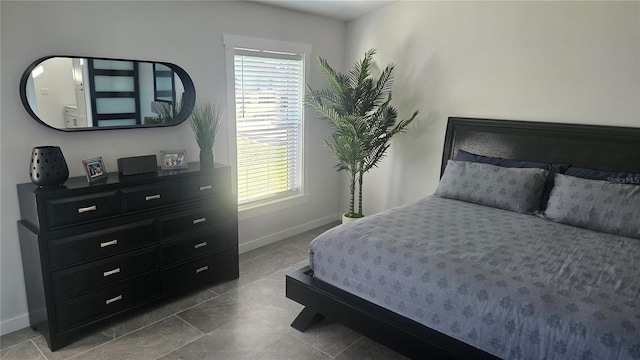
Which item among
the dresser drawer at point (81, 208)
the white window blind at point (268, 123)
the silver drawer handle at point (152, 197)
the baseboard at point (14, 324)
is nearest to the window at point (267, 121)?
the white window blind at point (268, 123)

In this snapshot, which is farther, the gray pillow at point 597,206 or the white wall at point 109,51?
the gray pillow at point 597,206

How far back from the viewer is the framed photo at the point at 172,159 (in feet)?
10.1

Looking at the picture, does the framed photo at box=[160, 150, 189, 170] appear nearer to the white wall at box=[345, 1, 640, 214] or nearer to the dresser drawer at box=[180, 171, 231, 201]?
the dresser drawer at box=[180, 171, 231, 201]

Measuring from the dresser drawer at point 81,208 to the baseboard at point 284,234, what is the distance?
1.58 metres

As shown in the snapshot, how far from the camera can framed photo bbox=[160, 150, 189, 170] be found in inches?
122

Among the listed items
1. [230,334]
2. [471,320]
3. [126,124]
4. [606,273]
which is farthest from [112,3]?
[606,273]

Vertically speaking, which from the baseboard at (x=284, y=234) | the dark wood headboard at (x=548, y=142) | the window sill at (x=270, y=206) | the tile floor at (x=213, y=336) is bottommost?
the tile floor at (x=213, y=336)

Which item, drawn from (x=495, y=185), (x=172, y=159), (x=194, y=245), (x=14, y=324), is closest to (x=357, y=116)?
(x=495, y=185)

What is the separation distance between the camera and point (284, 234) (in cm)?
444

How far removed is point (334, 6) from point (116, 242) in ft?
9.57

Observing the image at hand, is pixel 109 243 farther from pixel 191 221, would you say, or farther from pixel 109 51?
pixel 109 51

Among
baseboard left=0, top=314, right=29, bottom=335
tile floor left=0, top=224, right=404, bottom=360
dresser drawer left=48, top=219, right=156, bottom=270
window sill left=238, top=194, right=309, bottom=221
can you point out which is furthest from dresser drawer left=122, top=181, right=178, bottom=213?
window sill left=238, top=194, right=309, bottom=221

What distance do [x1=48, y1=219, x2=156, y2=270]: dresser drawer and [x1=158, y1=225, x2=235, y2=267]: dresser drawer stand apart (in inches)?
5.7

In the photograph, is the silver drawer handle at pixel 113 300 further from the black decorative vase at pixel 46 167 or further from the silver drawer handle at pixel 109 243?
the black decorative vase at pixel 46 167
